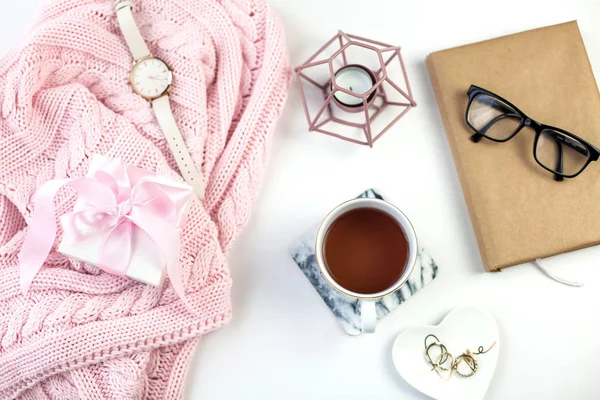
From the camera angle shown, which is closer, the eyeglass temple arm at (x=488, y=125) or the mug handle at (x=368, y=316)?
the mug handle at (x=368, y=316)

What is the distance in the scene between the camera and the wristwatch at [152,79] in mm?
745

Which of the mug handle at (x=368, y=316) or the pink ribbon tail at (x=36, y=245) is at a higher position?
the pink ribbon tail at (x=36, y=245)

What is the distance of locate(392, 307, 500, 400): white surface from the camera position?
730 mm

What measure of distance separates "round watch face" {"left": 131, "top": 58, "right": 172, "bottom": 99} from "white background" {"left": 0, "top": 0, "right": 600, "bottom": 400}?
182mm

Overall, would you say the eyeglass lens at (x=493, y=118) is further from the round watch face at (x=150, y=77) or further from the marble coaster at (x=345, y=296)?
the round watch face at (x=150, y=77)

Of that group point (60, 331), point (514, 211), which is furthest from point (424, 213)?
point (60, 331)

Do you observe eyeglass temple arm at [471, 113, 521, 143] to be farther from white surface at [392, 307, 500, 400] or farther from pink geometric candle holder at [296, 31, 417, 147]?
white surface at [392, 307, 500, 400]

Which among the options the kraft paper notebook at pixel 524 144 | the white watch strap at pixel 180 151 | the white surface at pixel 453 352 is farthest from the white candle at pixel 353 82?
the white surface at pixel 453 352

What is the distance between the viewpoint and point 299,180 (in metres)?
0.79

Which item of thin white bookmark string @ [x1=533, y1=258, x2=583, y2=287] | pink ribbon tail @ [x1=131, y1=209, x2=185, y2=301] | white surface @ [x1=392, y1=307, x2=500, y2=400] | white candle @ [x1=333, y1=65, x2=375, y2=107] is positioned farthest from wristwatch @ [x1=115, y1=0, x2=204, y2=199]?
thin white bookmark string @ [x1=533, y1=258, x2=583, y2=287]

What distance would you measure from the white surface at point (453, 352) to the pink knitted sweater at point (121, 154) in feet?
0.85

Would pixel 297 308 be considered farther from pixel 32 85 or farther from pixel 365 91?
pixel 32 85

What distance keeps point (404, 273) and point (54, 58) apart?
1.81 feet

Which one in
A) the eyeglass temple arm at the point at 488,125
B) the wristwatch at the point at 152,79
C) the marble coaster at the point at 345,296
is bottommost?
the marble coaster at the point at 345,296
